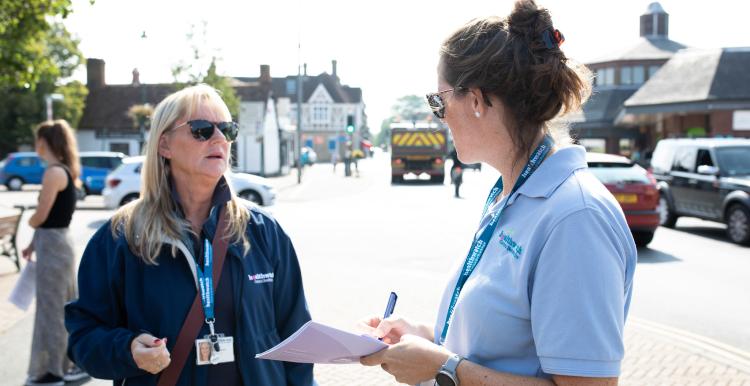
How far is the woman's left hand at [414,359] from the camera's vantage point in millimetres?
1873

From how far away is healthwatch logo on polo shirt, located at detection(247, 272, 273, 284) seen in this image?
276cm

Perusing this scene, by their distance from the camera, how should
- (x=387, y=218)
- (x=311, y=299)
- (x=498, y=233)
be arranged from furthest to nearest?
1. (x=387, y=218)
2. (x=311, y=299)
3. (x=498, y=233)

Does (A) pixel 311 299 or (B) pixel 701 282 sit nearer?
(A) pixel 311 299

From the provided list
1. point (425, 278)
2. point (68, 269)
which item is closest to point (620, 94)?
point (425, 278)

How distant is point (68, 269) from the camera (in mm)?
5488

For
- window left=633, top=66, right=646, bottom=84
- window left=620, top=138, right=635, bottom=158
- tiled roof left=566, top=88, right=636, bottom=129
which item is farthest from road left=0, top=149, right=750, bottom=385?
window left=633, top=66, right=646, bottom=84

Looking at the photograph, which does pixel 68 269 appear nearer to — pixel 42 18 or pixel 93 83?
pixel 42 18

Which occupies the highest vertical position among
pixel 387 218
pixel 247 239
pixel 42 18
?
pixel 42 18

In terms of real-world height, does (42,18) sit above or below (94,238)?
above

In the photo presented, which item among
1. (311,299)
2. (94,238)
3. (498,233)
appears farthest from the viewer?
(311,299)

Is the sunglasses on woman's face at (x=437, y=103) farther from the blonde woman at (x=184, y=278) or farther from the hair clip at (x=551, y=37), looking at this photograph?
the blonde woman at (x=184, y=278)

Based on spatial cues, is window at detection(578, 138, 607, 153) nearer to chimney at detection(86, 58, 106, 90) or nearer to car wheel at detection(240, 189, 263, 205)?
chimney at detection(86, 58, 106, 90)

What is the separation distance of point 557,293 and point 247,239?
153 cm

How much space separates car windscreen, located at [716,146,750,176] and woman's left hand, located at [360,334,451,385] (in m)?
13.5
